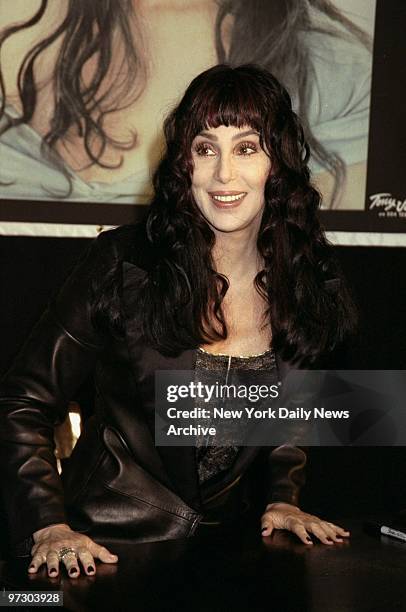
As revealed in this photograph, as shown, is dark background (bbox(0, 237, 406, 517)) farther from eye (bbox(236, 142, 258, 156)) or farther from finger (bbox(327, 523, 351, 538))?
finger (bbox(327, 523, 351, 538))

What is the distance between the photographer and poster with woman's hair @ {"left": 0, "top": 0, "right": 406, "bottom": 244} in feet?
8.91

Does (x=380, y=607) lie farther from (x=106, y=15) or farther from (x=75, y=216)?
(x=106, y=15)

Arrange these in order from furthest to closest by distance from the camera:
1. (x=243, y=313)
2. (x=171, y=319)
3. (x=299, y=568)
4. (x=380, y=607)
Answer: (x=243, y=313), (x=171, y=319), (x=299, y=568), (x=380, y=607)

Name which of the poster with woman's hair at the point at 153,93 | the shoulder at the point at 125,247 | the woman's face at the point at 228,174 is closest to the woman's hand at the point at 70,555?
the shoulder at the point at 125,247

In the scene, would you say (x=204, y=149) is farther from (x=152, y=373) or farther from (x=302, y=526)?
(x=302, y=526)

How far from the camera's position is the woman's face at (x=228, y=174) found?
6.53 ft

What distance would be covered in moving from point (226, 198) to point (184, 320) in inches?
10.1

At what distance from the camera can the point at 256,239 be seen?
2.15 m

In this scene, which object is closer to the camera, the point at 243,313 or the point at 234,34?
the point at 243,313

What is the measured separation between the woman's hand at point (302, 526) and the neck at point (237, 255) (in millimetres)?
532

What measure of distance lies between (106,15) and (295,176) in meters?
0.93

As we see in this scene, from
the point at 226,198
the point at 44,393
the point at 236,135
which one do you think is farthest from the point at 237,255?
the point at 44,393

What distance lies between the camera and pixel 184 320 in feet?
6.61

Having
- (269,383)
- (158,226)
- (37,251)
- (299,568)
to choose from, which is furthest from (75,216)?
(299,568)
